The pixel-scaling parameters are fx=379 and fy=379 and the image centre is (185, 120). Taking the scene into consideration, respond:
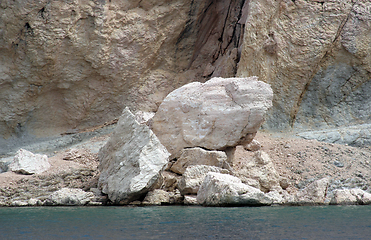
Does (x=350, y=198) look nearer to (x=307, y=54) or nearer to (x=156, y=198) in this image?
(x=156, y=198)

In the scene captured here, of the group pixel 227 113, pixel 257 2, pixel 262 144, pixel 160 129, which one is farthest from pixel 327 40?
pixel 160 129

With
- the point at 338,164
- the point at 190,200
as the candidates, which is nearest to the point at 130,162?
the point at 190,200

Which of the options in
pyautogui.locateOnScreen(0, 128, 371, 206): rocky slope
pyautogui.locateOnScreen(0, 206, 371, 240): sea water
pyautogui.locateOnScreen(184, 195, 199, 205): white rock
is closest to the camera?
pyautogui.locateOnScreen(0, 206, 371, 240): sea water

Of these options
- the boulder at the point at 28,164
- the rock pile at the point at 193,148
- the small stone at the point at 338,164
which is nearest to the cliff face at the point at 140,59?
the small stone at the point at 338,164

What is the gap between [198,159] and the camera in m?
9.19

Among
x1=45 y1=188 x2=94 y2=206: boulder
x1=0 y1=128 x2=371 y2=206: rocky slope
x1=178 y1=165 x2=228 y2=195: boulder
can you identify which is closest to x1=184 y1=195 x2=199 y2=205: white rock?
x1=0 y1=128 x2=371 y2=206: rocky slope

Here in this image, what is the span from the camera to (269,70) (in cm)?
1328

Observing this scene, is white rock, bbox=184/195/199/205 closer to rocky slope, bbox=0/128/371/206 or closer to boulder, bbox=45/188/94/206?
rocky slope, bbox=0/128/371/206

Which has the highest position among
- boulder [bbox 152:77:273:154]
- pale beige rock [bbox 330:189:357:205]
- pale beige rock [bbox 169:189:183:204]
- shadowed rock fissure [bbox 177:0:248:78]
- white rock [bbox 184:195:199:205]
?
shadowed rock fissure [bbox 177:0:248:78]

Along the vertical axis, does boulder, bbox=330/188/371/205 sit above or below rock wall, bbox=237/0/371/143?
below

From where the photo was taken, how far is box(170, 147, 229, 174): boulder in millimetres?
9016

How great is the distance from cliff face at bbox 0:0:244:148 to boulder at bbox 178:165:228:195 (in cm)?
649

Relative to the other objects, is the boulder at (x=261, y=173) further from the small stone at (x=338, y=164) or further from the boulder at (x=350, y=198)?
the small stone at (x=338, y=164)

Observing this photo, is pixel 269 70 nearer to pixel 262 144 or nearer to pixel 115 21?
pixel 262 144
